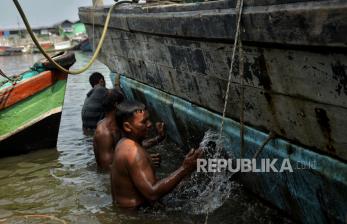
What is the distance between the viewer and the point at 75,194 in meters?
4.89

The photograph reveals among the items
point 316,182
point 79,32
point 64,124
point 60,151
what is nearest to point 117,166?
point 316,182

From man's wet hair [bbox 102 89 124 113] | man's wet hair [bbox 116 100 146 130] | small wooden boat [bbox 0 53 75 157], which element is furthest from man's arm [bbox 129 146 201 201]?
small wooden boat [bbox 0 53 75 157]

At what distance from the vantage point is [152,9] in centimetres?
526

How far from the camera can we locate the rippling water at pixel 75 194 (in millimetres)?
3996

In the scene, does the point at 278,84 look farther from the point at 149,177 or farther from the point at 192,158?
the point at 149,177

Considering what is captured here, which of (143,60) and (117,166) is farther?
(143,60)

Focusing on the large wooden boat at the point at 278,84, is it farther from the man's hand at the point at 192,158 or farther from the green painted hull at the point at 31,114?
the green painted hull at the point at 31,114

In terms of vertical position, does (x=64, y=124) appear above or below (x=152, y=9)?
below

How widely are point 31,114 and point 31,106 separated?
0.42 feet

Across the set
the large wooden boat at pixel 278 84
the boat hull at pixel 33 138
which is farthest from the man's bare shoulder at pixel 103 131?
the boat hull at pixel 33 138

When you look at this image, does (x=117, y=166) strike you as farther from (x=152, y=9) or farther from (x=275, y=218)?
(x=152, y=9)

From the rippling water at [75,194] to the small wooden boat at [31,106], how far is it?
0.84ft

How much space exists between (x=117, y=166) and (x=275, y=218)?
1487 mm

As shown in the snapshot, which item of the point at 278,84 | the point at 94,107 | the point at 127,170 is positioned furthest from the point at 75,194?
the point at 278,84
